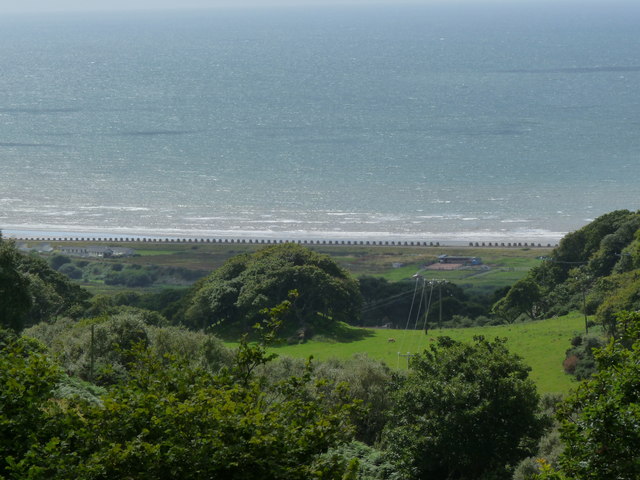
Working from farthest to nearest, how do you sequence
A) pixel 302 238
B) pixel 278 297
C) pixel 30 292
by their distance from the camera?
pixel 302 238, pixel 278 297, pixel 30 292

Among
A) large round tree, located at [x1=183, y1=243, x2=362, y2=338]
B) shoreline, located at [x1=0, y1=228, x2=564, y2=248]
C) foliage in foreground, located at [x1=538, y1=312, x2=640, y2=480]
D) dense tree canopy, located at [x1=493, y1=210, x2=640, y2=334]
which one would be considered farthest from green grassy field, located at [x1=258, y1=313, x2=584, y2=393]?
shoreline, located at [x1=0, y1=228, x2=564, y2=248]

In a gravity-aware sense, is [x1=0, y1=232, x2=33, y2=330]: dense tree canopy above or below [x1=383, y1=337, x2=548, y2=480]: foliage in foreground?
above

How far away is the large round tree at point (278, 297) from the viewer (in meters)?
53.8

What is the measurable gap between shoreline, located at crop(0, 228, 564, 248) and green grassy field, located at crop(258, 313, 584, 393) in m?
24.6

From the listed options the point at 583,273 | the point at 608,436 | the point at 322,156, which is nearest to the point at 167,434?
the point at 608,436

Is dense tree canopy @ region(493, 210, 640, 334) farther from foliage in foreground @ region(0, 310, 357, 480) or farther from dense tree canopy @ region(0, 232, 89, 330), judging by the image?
foliage in foreground @ region(0, 310, 357, 480)

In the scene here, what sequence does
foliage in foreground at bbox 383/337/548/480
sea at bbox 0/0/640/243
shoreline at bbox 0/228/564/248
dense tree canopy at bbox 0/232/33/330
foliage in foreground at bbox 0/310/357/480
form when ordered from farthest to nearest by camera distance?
sea at bbox 0/0/640/243 < shoreline at bbox 0/228/564/248 < dense tree canopy at bbox 0/232/33/330 < foliage in foreground at bbox 383/337/548/480 < foliage in foreground at bbox 0/310/357/480

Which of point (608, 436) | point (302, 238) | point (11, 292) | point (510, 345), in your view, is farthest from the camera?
point (302, 238)

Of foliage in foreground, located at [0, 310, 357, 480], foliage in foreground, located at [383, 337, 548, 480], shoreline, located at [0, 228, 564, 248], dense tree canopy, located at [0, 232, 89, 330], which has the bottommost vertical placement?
foliage in foreground, located at [383, 337, 548, 480]

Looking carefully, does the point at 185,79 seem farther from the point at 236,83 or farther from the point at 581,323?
the point at 581,323

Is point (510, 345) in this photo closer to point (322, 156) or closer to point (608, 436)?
point (608, 436)

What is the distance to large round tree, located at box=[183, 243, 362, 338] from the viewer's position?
53844 mm

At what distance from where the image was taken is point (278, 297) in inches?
2141

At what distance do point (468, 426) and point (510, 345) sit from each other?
17.6m
